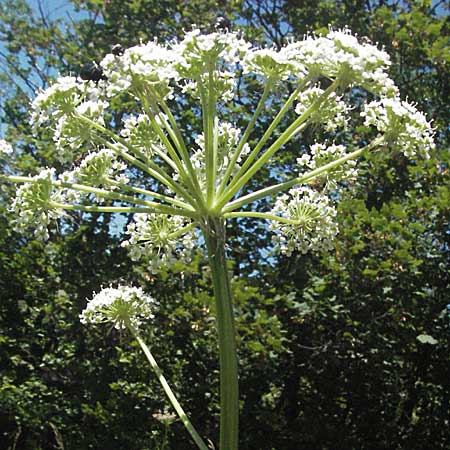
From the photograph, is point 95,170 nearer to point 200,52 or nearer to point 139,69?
point 139,69

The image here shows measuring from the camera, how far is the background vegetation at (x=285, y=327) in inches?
253

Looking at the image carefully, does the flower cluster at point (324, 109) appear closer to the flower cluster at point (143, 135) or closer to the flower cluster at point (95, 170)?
the flower cluster at point (143, 135)

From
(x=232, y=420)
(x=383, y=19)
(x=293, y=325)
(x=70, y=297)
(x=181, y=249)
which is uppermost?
(x=383, y=19)

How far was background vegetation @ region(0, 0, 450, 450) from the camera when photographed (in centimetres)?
643

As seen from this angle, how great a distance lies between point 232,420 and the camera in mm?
2189

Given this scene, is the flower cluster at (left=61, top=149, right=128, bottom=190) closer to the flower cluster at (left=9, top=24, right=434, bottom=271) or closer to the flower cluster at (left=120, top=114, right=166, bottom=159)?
the flower cluster at (left=9, top=24, right=434, bottom=271)

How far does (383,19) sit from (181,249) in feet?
18.5

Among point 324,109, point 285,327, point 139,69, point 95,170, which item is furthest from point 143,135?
point 285,327

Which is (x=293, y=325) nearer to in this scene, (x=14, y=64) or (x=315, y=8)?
(x=315, y=8)

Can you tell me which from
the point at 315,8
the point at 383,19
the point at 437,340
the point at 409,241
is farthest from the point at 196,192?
the point at 315,8

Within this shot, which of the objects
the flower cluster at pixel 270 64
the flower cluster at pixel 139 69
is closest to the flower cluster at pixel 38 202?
the flower cluster at pixel 139 69

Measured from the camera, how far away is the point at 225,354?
2.21 meters

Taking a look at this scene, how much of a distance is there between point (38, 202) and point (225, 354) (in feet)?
3.32

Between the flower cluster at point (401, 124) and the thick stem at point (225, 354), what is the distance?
0.81 m
